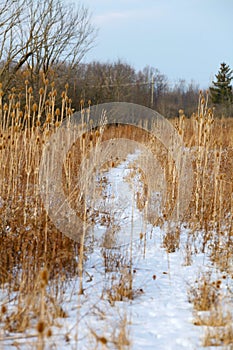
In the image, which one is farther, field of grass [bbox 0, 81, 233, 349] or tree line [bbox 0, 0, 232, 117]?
tree line [bbox 0, 0, 232, 117]

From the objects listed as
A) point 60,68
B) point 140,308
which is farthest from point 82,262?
point 60,68

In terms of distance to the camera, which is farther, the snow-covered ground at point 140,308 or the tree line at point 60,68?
Result: the tree line at point 60,68

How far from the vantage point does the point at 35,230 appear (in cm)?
362

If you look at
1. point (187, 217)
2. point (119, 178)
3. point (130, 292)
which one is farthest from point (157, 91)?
point (130, 292)

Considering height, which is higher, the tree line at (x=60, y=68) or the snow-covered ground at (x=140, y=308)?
the tree line at (x=60, y=68)

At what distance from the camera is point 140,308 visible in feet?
9.35

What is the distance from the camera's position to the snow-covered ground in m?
2.33

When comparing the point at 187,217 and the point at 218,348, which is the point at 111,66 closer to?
the point at 187,217

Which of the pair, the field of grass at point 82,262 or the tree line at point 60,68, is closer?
the field of grass at point 82,262

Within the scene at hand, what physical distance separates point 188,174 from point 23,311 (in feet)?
12.5

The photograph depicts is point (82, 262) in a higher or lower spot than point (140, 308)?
higher

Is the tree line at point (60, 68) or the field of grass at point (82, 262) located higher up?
the tree line at point (60, 68)

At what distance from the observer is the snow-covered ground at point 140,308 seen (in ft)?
7.65

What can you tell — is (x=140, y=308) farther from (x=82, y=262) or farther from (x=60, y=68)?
(x=60, y=68)
